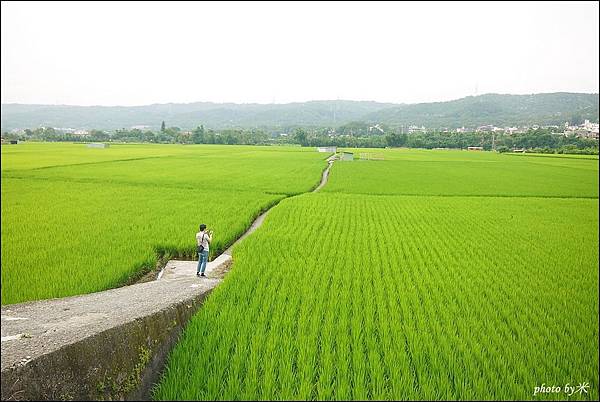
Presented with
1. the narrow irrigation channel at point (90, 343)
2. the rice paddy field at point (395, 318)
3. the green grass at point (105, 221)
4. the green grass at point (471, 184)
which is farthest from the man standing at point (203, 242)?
the green grass at point (471, 184)

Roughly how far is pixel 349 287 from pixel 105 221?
7192 millimetres

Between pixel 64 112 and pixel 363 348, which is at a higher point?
pixel 64 112

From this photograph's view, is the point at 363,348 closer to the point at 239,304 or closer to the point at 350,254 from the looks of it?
Result: the point at 239,304

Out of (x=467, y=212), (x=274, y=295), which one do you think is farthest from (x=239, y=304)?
(x=467, y=212)

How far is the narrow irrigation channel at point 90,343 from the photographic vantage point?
3.23 m

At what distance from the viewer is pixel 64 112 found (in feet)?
145

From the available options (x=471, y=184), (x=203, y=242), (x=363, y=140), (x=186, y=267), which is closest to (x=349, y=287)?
(x=203, y=242)

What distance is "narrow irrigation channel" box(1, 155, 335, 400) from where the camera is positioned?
3232 millimetres

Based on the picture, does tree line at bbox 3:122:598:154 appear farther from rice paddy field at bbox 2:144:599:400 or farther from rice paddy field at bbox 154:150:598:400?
rice paddy field at bbox 154:150:598:400

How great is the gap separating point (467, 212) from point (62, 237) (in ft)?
41.4

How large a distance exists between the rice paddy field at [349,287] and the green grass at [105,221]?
0.05 m

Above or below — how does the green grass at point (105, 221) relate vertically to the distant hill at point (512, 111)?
below

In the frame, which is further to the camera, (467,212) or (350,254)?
(467,212)

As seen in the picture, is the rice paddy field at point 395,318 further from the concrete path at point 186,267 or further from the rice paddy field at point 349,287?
the concrete path at point 186,267
